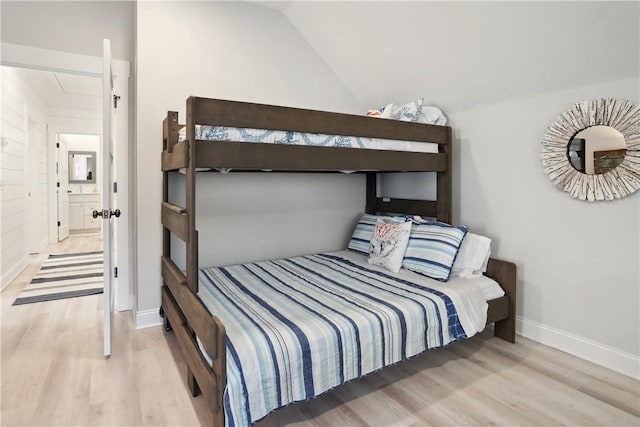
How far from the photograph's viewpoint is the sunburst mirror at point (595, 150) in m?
1.94

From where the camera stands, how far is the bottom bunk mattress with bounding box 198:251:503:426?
1.41m

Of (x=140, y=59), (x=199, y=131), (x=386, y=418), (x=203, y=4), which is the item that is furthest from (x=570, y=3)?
(x=140, y=59)

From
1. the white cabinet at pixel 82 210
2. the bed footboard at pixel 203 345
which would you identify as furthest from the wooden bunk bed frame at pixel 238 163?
the white cabinet at pixel 82 210

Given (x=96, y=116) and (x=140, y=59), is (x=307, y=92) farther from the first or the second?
(x=96, y=116)

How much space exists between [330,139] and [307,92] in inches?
49.7

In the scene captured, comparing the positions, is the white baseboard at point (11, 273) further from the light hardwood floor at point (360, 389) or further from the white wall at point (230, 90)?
the white wall at point (230, 90)

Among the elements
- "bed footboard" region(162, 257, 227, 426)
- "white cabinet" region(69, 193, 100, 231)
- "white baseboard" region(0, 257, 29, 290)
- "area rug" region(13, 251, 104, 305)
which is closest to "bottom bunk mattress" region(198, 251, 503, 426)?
"bed footboard" region(162, 257, 227, 426)

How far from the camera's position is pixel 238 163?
73.4 inches

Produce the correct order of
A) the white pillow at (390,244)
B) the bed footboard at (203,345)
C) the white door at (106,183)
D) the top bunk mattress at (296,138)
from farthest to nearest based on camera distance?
1. the white pillow at (390,244)
2. the white door at (106,183)
3. the top bunk mattress at (296,138)
4. the bed footboard at (203,345)

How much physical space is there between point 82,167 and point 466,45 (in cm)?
762

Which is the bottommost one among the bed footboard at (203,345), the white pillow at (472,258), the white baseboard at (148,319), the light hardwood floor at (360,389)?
the light hardwood floor at (360,389)

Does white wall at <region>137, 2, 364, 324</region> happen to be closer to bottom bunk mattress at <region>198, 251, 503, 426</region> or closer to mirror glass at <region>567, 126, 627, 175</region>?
bottom bunk mattress at <region>198, 251, 503, 426</region>

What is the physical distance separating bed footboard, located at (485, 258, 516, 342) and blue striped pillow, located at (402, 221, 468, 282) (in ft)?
1.11

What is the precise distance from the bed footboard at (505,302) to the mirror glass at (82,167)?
7761 mm
